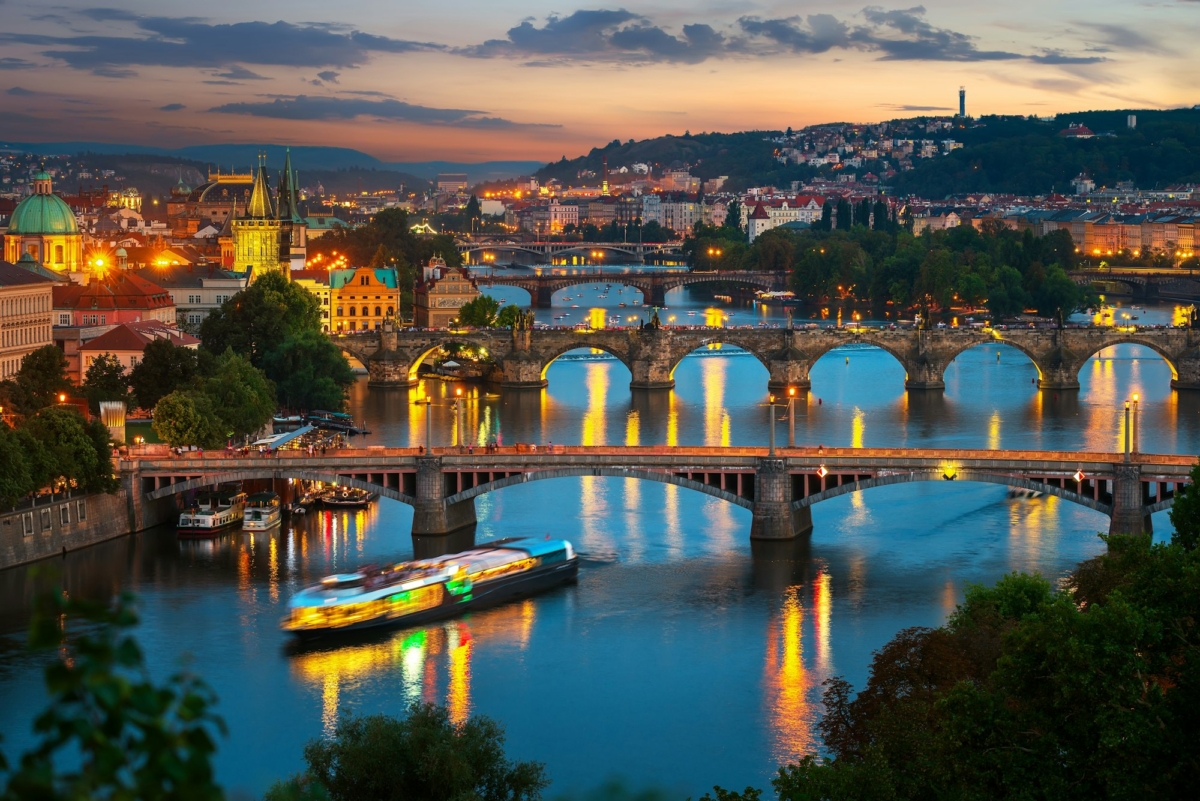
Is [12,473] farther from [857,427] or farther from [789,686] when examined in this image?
[857,427]

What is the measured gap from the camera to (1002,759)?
42.3 feet

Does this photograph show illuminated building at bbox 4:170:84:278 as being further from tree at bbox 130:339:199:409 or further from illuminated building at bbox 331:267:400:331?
tree at bbox 130:339:199:409

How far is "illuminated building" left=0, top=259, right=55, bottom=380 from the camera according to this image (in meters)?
41.2

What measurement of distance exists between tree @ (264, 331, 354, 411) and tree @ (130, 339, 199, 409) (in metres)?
6.00

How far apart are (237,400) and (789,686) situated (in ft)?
59.6

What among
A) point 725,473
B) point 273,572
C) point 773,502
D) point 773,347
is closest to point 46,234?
point 773,347

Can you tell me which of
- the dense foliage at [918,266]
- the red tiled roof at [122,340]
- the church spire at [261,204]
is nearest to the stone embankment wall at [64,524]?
the red tiled roof at [122,340]

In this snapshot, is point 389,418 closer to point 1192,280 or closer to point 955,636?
point 955,636

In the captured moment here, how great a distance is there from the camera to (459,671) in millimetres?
22734

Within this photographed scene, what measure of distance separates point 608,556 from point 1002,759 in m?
16.3

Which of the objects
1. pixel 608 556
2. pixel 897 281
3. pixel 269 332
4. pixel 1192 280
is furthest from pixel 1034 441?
pixel 1192 280

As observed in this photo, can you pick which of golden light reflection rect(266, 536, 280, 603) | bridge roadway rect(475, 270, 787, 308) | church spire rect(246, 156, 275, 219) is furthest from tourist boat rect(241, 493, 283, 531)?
bridge roadway rect(475, 270, 787, 308)

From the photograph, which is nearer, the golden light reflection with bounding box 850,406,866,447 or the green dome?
the golden light reflection with bounding box 850,406,866,447

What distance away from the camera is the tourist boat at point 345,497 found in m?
33.9
